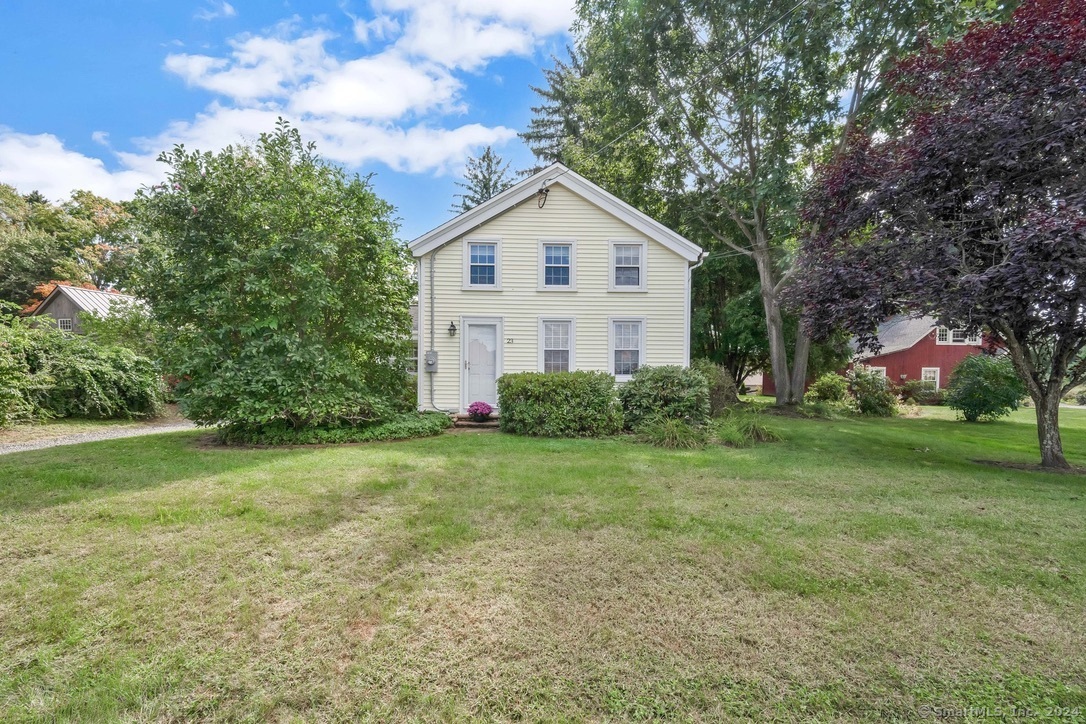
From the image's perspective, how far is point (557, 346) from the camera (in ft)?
39.3

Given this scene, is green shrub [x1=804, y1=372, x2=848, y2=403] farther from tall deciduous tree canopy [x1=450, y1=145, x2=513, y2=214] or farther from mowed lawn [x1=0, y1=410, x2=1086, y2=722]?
tall deciduous tree canopy [x1=450, y1=145, x2=513, y2=214]

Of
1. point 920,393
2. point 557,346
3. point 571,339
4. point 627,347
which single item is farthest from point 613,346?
point 920,393

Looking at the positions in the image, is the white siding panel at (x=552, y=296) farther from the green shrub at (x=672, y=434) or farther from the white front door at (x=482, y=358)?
the green shrub at (x=672, y=434)

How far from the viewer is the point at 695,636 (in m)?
2.51

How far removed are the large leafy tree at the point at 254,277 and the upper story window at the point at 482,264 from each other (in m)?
3.31

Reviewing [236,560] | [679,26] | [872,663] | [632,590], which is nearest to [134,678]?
[236,560]

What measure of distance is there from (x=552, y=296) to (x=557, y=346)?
135 cm

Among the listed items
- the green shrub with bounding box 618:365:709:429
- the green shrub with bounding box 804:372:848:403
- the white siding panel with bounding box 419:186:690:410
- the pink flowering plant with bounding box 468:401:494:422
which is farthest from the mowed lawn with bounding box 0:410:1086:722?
the green shrub with bounding box 804:372:848:403

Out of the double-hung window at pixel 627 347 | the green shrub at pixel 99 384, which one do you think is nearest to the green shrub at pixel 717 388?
the double-hung window at pixel 627 347

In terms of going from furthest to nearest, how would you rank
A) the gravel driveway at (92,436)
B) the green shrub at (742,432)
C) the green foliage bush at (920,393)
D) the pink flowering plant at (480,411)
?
the green foliage bush at (920,393) → the pink flowering plant at (480,411) → the green shrub at (742,432) → the gravel driveway at (92,436)

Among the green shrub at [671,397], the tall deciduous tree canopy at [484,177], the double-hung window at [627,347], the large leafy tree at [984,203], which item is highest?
the tall deciduous tree canopy at [484,177]

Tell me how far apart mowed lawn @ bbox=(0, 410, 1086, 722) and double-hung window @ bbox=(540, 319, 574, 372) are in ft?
21.6

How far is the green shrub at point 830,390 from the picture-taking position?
17.0 meters

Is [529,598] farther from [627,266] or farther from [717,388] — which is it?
[627,266]
